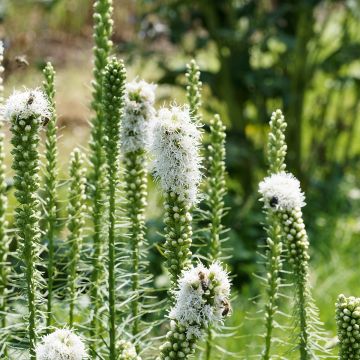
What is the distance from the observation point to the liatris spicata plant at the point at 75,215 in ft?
7.39

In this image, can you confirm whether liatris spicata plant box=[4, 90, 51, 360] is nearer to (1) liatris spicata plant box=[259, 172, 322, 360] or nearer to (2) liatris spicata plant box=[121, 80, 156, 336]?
(2) liatris spicata plant box=[121, 80, 156, 336]

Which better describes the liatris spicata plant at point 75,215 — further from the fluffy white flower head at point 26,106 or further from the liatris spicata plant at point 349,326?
the liatris spicata plant at point 349,326

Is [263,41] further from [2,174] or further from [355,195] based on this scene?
[2,174]

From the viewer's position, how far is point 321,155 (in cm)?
559

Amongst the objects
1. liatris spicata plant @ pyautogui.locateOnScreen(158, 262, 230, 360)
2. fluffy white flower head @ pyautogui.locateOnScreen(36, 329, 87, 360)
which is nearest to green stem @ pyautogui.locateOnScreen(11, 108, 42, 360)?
A: fluffy white flower head @ pyautogui.locateOnScreen(36, 329, 87, 360)

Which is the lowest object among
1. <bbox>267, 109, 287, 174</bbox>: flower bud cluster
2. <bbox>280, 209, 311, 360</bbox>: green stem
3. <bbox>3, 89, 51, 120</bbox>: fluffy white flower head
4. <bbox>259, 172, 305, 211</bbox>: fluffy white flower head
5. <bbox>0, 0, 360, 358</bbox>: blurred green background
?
<bbox>280, 209, 311, 360</bbox>: green stem

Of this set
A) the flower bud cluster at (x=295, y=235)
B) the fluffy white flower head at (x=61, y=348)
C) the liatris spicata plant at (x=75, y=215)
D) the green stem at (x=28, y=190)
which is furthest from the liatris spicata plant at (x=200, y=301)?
the liatris spicata plant at (x=75, y=215)

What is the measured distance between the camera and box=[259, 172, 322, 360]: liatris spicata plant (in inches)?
74.4

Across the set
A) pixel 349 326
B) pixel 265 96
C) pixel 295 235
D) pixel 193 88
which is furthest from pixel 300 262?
pixel 265 96

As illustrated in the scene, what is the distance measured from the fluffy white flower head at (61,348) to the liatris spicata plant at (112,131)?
0.33m

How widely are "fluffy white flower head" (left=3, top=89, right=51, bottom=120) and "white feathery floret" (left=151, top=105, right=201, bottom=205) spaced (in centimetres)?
24

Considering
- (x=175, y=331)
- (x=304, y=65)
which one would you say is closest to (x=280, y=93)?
(x=304, y=65)

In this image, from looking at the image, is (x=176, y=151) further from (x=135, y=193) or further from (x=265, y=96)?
(x=265, y=96)

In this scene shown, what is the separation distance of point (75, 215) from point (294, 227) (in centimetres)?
64
